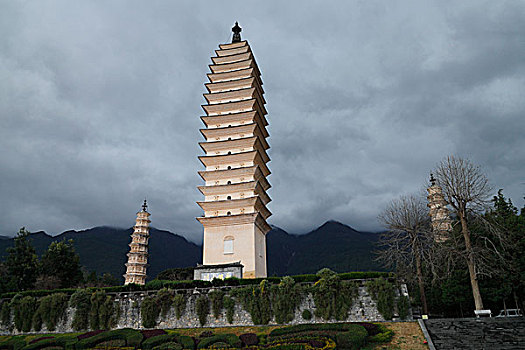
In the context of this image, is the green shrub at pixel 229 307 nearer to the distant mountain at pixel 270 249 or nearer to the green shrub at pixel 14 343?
the green shrub at pixel 14 343

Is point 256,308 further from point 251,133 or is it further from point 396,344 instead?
point 251,133

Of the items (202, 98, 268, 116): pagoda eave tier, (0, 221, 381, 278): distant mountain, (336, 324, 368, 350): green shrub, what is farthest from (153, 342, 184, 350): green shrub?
(0, 221, 381, 278): distant mountain

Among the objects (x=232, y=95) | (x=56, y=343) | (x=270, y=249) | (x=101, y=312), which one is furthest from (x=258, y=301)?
(x=270, y=249)


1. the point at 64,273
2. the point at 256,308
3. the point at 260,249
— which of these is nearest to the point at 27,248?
the point at 64,273

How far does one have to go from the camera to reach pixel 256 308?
66.8ft

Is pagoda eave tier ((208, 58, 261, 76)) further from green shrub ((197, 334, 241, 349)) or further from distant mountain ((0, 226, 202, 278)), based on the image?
distant mountain ((0, 226, 202, 278))

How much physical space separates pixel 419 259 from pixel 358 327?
6310mm

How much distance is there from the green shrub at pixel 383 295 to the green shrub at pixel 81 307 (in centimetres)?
1659

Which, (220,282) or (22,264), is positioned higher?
(22,264)

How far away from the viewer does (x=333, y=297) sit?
19.7 metres

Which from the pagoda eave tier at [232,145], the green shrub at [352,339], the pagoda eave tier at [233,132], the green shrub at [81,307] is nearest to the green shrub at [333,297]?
the green shrub at [352,339]

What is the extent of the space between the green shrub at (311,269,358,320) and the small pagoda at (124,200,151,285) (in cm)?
3095

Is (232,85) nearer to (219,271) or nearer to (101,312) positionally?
(219,271)

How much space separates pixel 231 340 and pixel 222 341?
54 cm
